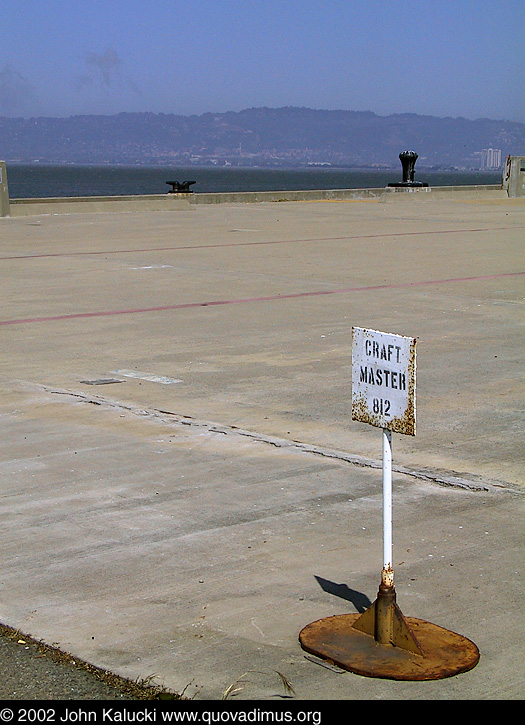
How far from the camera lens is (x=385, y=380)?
4.42 meters

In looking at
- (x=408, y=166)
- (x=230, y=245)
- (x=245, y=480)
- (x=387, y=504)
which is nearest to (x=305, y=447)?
(x=245, y=480)

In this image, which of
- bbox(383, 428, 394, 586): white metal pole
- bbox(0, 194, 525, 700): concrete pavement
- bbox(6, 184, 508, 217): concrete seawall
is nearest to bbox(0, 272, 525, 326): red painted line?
bbox(0, 194, 525, 700): concrete pavement

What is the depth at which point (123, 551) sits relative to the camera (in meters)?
5.40

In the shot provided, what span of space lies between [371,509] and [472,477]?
2.89 feet

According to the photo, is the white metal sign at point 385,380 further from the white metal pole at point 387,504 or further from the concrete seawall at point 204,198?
the concrete seawall at point 204,198

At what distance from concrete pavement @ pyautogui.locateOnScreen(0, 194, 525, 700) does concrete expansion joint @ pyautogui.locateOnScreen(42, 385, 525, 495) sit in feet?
0.07

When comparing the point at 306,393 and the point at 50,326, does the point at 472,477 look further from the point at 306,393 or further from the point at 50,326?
the point at 50,326

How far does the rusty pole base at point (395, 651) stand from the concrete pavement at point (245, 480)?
6 centimetres

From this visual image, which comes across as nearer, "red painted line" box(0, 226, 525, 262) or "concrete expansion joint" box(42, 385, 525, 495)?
"concrete expansion joint" box(42, 385, 525, 495)

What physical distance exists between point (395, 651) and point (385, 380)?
1047mm

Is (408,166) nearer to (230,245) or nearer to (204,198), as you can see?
(204,198)

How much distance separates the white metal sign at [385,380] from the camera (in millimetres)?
4309

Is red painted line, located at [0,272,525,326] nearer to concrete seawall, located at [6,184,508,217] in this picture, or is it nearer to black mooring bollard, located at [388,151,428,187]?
concrete seawall, located at [6,184,508,217]

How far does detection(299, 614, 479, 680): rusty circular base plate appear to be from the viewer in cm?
413
